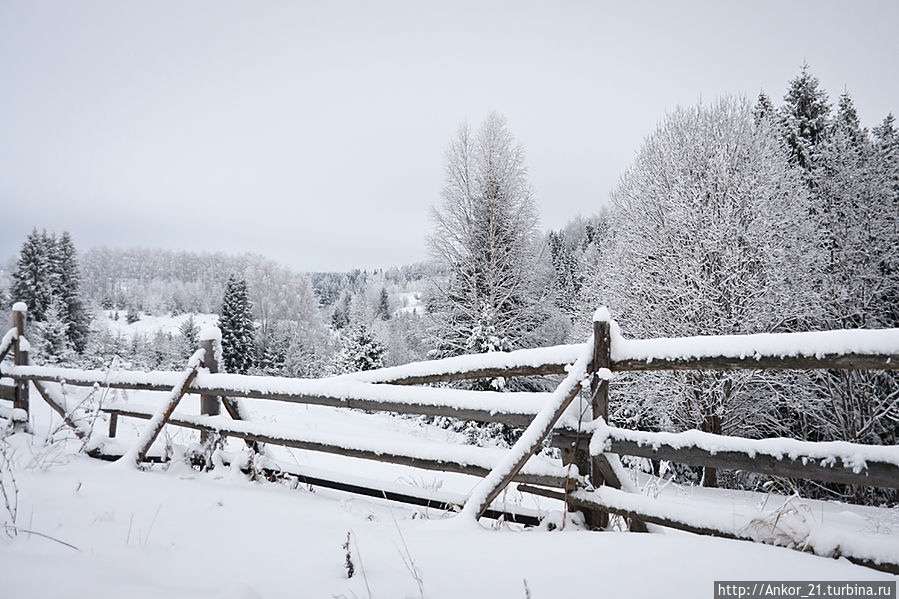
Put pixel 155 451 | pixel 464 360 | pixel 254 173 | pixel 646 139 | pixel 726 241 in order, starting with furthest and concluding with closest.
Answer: pixel 254 173 < pixel 646 139 < pixel 726 241 < pixel 155 451 < pixel 464 360

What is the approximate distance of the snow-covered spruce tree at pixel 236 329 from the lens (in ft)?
124

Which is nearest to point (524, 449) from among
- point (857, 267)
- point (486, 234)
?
point (486, 234)

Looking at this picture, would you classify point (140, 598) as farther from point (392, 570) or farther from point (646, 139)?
point (646, 139)

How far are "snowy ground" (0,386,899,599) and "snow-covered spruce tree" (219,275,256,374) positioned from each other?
125ft

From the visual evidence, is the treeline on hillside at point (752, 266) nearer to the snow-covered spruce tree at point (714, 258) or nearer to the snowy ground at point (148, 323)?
the snow-covered spruce tree at point (714, 258)

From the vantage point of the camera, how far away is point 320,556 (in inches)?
94.5

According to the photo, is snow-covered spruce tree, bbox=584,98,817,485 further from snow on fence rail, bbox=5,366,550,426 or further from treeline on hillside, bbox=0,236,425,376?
snow on fence rail, bbox=5,366,550,426

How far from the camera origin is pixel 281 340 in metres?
53.0

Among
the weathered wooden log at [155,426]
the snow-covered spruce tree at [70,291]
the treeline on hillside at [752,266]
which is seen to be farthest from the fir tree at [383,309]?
the weathered wooden log at [155,426]

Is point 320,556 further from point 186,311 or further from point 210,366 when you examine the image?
point 186,311

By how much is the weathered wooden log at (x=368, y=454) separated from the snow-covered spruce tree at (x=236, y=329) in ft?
118

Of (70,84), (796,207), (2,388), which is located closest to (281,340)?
(2,388)

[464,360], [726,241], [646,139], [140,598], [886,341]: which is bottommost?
[140,598]

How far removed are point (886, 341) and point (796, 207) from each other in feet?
43.0
